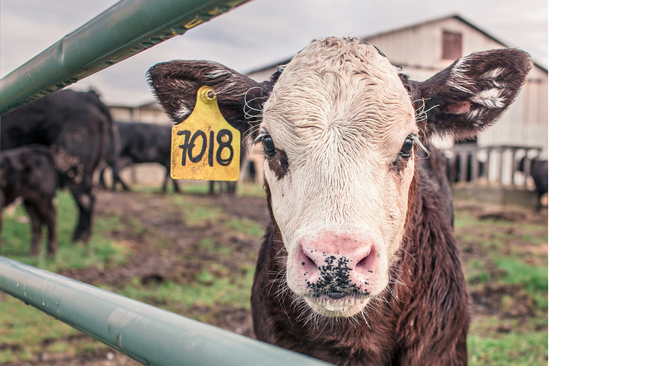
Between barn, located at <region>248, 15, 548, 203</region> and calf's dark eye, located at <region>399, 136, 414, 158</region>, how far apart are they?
213 inches

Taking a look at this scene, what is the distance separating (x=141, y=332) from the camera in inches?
26.5

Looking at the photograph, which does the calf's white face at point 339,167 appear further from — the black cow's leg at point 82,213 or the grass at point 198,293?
the black cow's leg at point 82,213

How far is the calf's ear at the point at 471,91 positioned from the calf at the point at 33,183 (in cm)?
559

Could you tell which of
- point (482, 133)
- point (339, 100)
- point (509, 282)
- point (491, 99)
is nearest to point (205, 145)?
point (339, 100)

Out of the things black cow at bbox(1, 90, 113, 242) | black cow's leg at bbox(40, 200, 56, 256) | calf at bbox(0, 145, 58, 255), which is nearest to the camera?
calf at bbox(0, 145, 58, 255)

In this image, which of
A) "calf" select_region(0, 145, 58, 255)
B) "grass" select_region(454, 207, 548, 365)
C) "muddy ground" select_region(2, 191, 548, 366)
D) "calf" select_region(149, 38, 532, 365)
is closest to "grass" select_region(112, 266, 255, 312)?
"muddy ground" select_region(2, 191, 548, 366)

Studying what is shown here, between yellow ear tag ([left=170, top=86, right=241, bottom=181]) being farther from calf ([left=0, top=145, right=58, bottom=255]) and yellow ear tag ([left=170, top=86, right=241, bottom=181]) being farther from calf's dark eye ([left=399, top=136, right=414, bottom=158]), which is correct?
calf ([left=0, top=145, right=58, bottom=255])

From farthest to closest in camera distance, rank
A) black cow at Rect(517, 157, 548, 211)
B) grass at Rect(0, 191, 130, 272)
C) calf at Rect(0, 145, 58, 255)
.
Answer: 1. black cow at Rect(517, 157, 548, 211)
2. grass at Rect(0, 191, 130, 272)
3. calf at Rect(0, 145, 58, 255)

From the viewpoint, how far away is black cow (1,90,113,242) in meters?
6.25

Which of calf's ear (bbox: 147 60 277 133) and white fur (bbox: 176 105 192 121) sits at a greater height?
calf's ear (bbox: 147 60 277 133)

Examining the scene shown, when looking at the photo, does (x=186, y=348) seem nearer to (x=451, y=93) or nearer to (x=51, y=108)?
(x=451, y=93)

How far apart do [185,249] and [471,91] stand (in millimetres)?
5574

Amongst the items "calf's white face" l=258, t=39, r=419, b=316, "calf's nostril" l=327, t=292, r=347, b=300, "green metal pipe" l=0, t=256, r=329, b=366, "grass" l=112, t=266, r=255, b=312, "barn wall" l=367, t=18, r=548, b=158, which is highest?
"barn wall" l=367, t=18, r=548, b=158

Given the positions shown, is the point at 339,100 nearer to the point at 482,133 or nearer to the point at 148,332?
the point at 148,332
